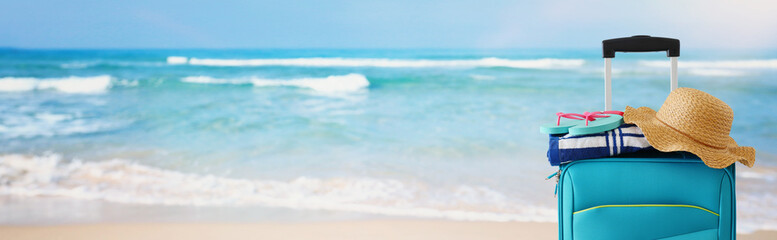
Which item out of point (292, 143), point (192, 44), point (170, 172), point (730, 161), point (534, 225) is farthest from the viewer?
point (192, 44)

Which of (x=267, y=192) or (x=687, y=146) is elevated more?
(x=687, y=146)

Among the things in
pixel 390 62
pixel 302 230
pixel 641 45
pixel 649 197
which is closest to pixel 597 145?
pixel 649 197

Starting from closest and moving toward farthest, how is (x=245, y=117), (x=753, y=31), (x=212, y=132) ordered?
(x=212, y=132) → (x=245, y=117) → (x=753, y=31)

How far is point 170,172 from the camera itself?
3441 mm

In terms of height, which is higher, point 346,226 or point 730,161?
point 730,161

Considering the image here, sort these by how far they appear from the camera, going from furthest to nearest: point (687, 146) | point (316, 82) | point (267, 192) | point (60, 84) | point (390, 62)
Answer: point (390, 62), point (316, 82), point (60, 84), point (267, 192), point (687, 146)

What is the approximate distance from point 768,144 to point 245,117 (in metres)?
3.60

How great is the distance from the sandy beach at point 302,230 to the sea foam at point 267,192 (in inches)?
6.2

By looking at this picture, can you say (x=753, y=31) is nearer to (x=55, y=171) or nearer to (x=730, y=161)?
(x=730, y=161)

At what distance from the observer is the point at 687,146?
3.77 ft

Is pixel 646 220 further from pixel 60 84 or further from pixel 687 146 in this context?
pixel 60 84

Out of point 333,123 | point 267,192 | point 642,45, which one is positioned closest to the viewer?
point 642,45

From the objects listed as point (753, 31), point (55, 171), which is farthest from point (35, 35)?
point (753, 31)

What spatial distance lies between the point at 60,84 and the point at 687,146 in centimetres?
677
